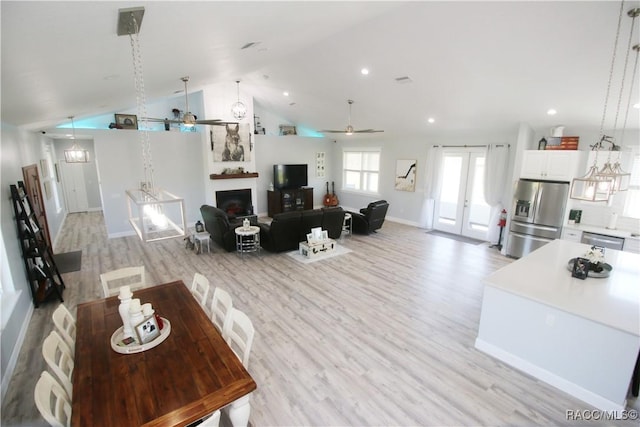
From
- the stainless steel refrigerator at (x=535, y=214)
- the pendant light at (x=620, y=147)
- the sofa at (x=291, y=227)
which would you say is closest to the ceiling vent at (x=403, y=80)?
the pendant light at (x=620, y=147)

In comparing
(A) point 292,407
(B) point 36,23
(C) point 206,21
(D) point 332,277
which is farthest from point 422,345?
(B) point 36,23

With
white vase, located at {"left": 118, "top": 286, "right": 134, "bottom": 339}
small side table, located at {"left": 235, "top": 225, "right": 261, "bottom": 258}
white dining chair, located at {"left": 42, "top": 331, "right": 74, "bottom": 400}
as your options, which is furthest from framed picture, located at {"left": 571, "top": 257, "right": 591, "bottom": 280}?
small side table, located at {"left": 235, "top": 225, "right": 261, "bottom": 258}

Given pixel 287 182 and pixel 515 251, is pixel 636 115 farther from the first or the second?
pixel 287 182

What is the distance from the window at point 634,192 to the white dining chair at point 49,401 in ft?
27.0

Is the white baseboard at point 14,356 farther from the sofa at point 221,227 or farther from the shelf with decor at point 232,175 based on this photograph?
the shelf with decor at point 232,175

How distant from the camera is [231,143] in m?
8.90

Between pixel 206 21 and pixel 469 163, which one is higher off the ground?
pixel 206 21

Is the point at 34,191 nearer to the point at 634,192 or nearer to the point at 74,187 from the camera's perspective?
the point at 74,187

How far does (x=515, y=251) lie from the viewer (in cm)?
660

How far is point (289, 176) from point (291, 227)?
13.7 feet

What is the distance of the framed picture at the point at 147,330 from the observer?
7.68ft

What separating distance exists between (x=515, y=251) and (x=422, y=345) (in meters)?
4.38

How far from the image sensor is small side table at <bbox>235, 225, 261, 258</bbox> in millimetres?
6480

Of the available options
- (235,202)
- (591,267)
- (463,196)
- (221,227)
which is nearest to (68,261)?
(221,227)
